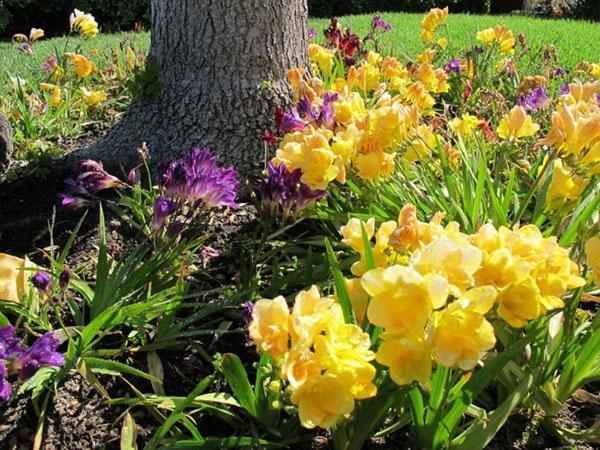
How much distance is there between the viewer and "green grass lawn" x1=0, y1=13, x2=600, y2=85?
5984mm

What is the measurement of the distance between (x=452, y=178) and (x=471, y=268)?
116 centimetres

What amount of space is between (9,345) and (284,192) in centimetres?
96

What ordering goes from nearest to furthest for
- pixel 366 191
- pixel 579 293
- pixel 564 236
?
pixel 579 293, pixel 564 236, pixel 366 191

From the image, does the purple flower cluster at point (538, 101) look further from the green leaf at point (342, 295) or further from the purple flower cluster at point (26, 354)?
the purple flower cluster at point (26, 354)

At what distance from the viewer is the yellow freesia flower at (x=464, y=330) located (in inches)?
45.1

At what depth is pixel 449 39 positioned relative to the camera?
7.46 meters

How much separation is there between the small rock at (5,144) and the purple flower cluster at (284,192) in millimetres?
1631

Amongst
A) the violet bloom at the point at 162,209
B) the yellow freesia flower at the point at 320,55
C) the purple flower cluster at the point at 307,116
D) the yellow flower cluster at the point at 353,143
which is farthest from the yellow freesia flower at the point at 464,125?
the violet bloom at the point at 162,209

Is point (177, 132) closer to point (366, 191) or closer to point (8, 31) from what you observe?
point (366, 191)

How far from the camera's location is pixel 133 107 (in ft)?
10.2

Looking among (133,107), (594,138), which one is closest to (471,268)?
(594,138)

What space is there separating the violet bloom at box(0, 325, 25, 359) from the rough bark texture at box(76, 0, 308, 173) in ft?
4.80

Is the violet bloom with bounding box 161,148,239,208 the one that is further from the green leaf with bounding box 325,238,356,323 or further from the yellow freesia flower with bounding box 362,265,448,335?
the yellow freesia flower with bounding box 362,265,448,335

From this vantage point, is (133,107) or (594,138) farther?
(133,107)
